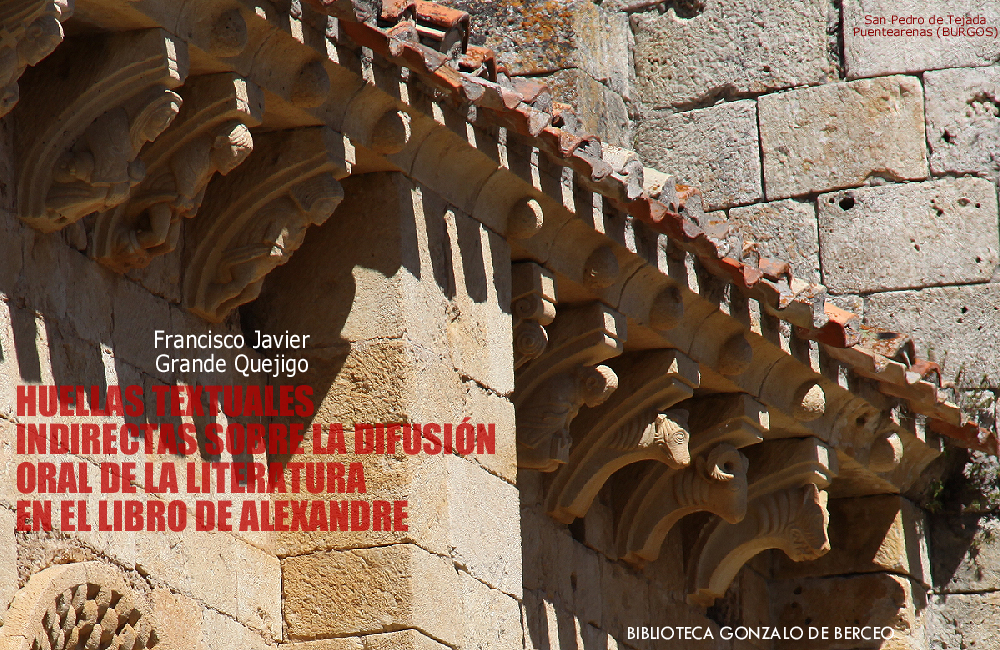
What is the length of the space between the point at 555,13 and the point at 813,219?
5.45 feet

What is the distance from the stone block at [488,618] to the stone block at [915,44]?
461cm

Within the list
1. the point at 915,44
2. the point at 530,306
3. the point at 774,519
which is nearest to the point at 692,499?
the point at 774,519

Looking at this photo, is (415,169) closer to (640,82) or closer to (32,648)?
(32,648)

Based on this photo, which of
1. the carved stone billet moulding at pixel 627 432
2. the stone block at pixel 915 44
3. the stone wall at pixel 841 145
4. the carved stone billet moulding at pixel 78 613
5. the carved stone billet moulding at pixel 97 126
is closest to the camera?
the carved stone billet moulding at pixel 78 613

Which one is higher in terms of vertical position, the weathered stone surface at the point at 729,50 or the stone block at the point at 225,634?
the weathered stone surface at the point at 729,50

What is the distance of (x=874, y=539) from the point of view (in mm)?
8812

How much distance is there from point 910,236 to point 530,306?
11.8ft

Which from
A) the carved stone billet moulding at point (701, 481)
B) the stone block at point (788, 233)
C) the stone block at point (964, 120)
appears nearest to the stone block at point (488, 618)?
the carved stone billet moulding at point (701, 481)

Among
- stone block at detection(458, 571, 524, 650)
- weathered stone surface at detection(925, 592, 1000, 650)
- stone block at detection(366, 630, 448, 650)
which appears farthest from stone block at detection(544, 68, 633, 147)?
stone block at detection(366, 630, 448, 650)

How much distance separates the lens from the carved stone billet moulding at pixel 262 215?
5258 millimetres

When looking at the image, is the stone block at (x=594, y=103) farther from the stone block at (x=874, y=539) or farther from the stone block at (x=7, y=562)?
the stone block at (x=7, y=562)

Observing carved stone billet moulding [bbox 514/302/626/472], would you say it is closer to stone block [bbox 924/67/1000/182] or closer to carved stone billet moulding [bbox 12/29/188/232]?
carved stone billet moulding [bbox 12/29/188/232]

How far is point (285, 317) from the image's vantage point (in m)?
5.67

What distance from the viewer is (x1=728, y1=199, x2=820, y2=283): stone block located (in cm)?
942
